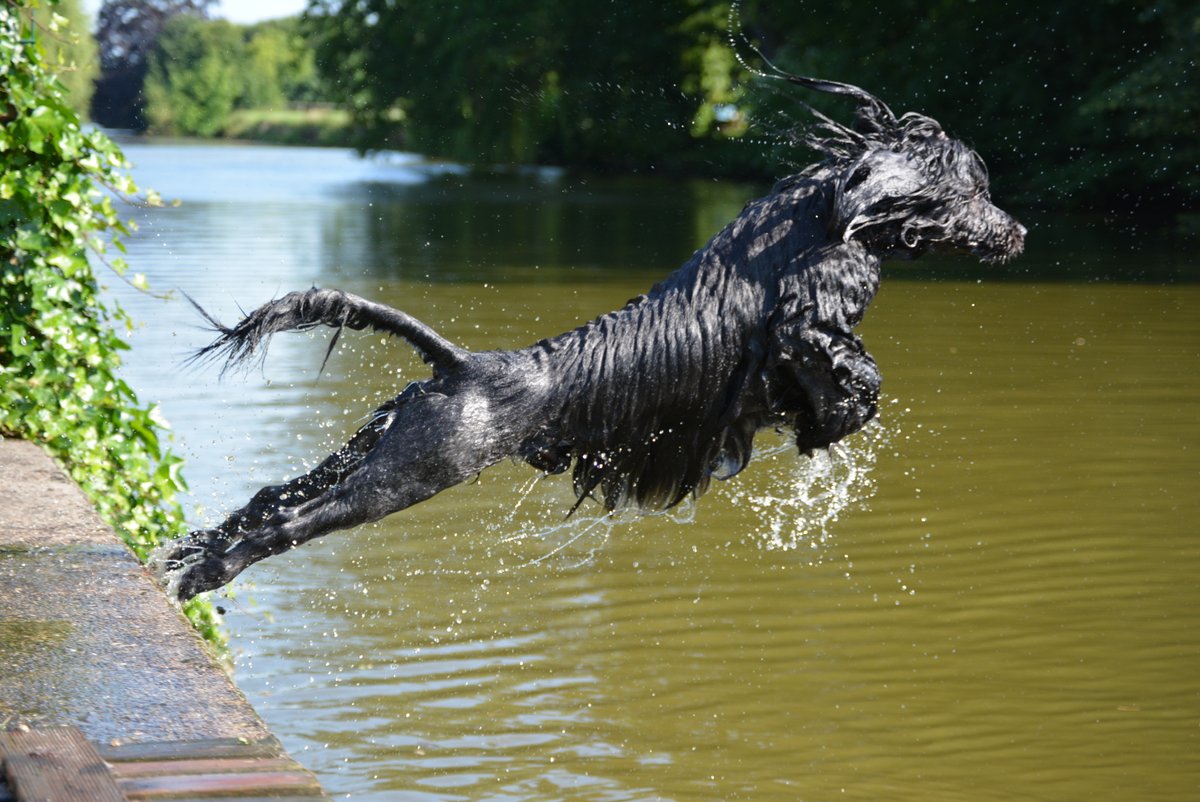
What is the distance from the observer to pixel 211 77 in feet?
292

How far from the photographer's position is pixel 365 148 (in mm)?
51906

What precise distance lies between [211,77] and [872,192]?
89.0 metres

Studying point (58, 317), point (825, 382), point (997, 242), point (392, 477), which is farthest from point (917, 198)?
point (58, 317)

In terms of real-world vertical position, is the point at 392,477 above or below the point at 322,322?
below

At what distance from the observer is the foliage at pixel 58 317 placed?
582cm

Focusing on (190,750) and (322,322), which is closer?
(190,750)

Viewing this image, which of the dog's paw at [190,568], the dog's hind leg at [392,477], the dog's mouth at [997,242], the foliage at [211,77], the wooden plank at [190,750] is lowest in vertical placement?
the foliage at [211,77]

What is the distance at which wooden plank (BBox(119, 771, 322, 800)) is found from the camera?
303cm

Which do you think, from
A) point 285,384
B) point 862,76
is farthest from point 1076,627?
point 862,76

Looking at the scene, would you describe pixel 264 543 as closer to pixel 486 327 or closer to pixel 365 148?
pixel 486 327

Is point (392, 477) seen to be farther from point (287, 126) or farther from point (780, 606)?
point (287, 126)

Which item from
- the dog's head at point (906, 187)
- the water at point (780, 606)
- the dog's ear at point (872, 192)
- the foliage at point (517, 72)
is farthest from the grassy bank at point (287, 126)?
the dog's ear at point (872, 192)

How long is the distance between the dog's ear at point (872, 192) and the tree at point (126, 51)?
6877cm

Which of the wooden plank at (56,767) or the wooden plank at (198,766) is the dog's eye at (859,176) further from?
the wooden plank at (56,767)
